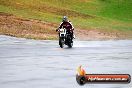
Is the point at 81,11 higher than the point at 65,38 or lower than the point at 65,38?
lower

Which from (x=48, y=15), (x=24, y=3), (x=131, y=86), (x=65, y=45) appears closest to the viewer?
(x=131, y=86)

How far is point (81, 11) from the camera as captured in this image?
257 ft

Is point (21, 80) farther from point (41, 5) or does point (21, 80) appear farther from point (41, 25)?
point (41, 5)

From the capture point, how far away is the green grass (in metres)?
67.3

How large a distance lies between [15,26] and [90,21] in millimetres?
17674

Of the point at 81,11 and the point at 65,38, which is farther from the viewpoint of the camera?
the point at 81,11

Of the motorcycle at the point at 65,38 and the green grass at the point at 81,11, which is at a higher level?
the motorcycle at the point at 65,38

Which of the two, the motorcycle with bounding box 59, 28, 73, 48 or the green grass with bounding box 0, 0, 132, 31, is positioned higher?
the motorcycle with bounding box 59, 28, 73, 48

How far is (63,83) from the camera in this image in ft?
39.1

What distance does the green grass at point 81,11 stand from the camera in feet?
221

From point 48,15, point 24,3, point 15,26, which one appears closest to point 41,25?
point 15,26

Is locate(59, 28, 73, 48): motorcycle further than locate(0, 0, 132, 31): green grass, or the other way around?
locate(0, 0, 132, 31): green grass

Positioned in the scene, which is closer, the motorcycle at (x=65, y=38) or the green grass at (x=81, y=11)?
the motorcycle at (x=65, y=38)

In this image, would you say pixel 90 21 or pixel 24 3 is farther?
pixel 24 3
